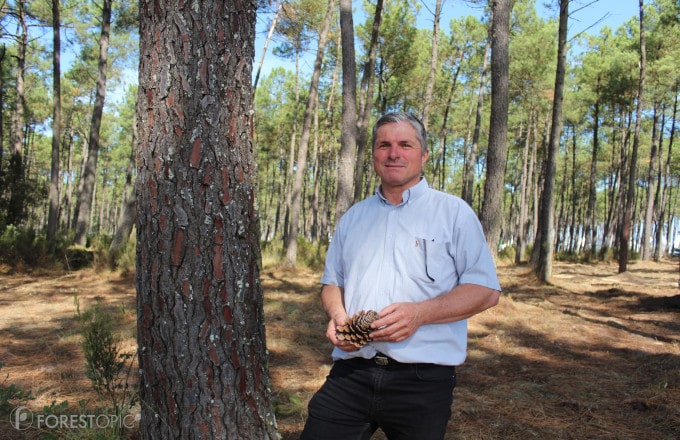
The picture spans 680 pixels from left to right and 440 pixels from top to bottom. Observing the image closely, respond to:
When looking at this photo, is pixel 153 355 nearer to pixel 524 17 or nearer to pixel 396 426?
pixel 396 426

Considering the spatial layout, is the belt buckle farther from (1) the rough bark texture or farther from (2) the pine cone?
(1) the rough bark texture

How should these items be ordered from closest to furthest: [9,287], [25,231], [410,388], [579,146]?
[410,388] < [9,287] < [25,231] < [579,146]

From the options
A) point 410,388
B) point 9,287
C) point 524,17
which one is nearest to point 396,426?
point 410,388

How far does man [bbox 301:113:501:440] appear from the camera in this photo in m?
1.52

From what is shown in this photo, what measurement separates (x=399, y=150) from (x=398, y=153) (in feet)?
0.04

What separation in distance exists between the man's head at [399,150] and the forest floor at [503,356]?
198 cm

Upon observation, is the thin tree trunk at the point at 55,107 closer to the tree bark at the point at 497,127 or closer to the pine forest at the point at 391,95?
the pine forest at the point at 391,95

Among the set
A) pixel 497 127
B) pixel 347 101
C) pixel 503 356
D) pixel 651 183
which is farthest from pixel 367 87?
pixel 651 183

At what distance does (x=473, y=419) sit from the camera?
332 cm

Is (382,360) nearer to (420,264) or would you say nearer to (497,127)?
(420,264)

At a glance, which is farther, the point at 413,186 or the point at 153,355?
the point at 153,355

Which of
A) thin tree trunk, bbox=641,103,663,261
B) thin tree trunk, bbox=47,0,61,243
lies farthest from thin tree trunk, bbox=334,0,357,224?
thin tree trunk, bbox=641,103,663,261

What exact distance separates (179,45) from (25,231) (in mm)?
10674

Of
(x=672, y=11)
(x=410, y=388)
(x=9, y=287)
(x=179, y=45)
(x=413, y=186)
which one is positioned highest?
(x=672, y=11)
